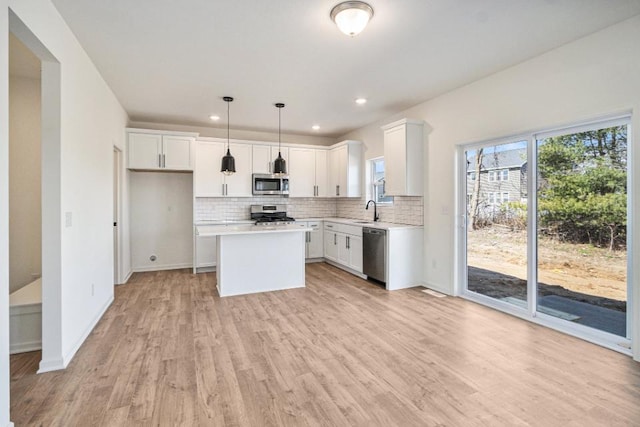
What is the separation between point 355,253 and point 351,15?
150 inches

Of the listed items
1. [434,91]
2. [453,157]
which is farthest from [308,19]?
[453,157]

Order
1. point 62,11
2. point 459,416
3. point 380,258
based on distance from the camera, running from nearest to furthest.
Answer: point 459,416, point 62,11, point 380,258

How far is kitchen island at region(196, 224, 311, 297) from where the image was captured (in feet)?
14.4

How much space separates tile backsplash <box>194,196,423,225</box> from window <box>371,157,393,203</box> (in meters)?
0.22

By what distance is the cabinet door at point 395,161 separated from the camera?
Answer: 4783 mm

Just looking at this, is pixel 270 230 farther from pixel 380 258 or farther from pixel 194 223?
pixel 194 223

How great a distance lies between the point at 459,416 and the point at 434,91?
3.77 metres

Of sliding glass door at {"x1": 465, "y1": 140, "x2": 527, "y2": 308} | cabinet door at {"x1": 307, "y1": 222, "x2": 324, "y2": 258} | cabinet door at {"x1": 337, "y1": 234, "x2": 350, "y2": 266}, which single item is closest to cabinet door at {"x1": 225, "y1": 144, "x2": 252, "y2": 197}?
cabinet door at {"x1": 307, "y1": 222, "x2": 324, "y2": 258}

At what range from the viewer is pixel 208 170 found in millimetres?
6020

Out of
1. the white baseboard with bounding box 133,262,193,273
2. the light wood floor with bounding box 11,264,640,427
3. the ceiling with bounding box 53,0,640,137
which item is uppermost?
the ceiling with bounding box 53,0,640,137

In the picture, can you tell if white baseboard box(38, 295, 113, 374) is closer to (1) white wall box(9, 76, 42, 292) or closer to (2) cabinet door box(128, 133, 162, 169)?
(1) white wall box(9, 76, 42, 292)

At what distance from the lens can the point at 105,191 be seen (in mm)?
3881

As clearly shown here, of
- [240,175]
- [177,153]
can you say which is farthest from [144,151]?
[240,175]
